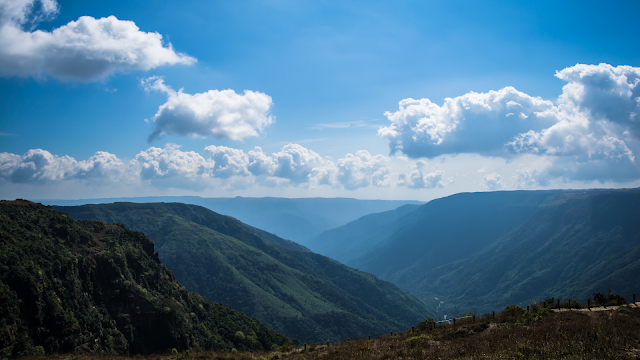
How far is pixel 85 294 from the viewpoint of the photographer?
5109cm

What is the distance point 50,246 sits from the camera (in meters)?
52.4

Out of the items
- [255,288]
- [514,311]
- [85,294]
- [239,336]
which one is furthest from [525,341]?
[255,288]

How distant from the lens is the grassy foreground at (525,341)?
1545 cm

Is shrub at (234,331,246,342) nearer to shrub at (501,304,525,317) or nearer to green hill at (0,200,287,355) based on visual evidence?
green hill at (0,200,287,355)

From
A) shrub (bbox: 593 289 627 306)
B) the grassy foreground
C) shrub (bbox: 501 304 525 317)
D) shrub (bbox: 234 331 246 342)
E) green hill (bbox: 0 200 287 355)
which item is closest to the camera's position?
the grassy foreground

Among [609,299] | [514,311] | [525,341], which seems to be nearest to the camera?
[525,341]

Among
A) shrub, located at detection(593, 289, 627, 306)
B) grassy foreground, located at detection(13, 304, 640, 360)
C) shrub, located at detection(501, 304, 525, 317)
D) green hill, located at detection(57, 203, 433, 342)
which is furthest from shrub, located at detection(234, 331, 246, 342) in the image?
shrub, located at detection(593, 289, 627, 306)

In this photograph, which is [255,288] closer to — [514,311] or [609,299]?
[514,311]

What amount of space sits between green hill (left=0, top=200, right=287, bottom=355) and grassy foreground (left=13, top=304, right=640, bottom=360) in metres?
25.0

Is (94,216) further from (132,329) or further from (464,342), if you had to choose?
(464,342)

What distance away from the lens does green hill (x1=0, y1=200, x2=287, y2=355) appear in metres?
39.1

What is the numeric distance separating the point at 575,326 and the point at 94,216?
770 ft

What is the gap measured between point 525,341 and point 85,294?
6299 centimetres

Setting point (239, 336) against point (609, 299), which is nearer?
point (609, 299)
